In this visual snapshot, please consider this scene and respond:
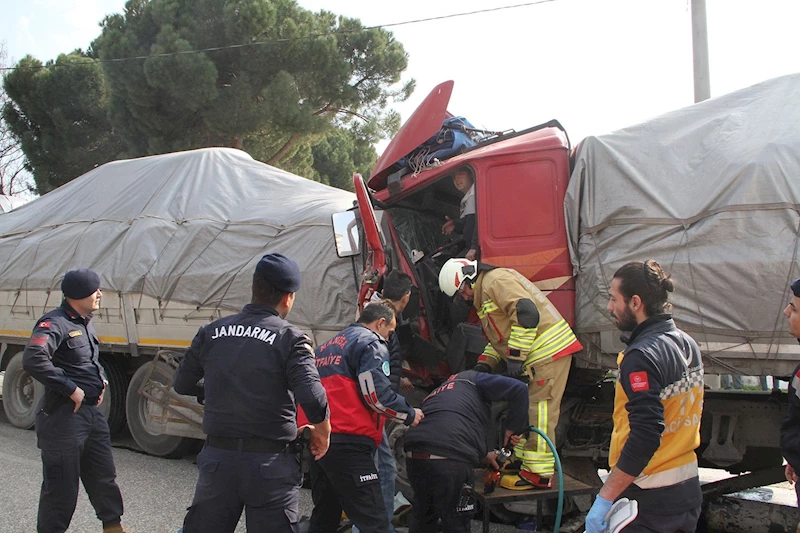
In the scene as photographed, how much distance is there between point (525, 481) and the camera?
445cm

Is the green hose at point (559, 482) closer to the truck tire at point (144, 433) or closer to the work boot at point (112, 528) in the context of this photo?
the work boot at point (112, 528)

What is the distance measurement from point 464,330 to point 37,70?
2265 centimetres

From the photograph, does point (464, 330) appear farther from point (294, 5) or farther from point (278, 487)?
point (294, 5)

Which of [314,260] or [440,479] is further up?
[314,260]

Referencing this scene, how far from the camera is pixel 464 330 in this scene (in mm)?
5219

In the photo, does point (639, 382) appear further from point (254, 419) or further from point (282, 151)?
point (282, 151)

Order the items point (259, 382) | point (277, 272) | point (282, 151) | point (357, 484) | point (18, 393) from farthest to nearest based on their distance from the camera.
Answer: point (282, 151), point (18, 393), point (357, 484), point (277, 272), point (259, 382)

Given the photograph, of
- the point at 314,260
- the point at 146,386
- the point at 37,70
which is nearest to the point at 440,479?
the point at 314,260

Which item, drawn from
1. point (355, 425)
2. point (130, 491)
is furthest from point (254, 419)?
point (130, 491)

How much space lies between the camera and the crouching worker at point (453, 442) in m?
3.78

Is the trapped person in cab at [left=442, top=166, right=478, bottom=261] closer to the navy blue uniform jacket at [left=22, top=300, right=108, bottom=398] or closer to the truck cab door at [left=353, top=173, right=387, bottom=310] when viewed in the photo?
the truck cab door at [left=353, top=173, right=387, bottom=310]

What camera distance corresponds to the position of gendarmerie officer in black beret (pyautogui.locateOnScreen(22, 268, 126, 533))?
4125mm

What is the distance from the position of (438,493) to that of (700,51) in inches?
318

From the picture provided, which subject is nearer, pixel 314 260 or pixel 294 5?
pixel 314 260
